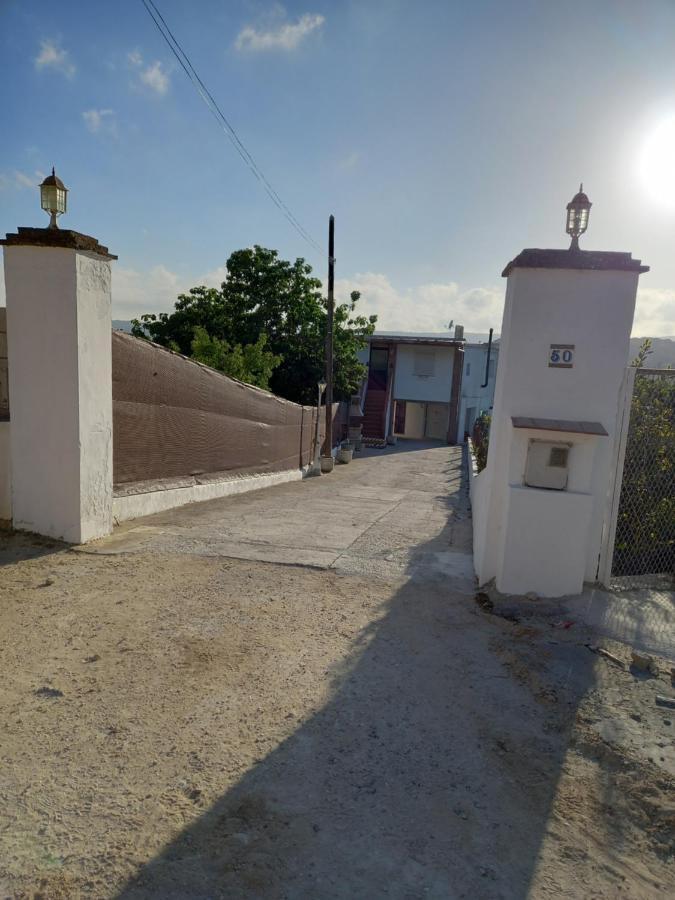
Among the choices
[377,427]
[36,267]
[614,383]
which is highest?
[36,267]

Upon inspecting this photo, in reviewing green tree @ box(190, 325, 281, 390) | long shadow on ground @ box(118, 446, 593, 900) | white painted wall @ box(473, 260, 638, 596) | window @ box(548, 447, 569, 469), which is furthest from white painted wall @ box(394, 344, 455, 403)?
long shadow on ground @ box(118, 446, 593, 900)

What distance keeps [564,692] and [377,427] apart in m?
27.2

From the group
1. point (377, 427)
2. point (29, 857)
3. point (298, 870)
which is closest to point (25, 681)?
point (29, 857)

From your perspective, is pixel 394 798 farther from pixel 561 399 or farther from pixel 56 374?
pixel 56 374

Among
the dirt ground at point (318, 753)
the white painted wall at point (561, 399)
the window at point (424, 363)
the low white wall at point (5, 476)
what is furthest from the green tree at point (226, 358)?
the window at point (424, 363)

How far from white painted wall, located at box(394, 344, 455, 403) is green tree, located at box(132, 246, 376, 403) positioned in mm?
10267

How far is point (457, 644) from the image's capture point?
12.6 feet

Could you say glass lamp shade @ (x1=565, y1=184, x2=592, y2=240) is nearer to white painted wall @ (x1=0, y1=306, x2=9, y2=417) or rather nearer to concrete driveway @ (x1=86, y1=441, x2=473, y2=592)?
concrete driveway @ (x1=86, y1=441, x2=473, y2=592)

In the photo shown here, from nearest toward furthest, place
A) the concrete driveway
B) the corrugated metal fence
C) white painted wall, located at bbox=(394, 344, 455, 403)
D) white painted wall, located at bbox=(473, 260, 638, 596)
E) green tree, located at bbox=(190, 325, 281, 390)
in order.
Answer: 1. white painted wall, located at bbox=(473, 260, 638, 596)
2. the concrete driveway
3. the corrugated metal fence
4. green tree, located at bbox=(190, 325, 281, 390)
5. white painted wall, located at bbox=(394, 344, 455, 403)

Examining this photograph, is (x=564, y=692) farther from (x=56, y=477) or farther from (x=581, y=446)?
(x=56, y=477)

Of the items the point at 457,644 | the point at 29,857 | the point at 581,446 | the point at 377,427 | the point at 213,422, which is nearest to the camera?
the point at 29,857

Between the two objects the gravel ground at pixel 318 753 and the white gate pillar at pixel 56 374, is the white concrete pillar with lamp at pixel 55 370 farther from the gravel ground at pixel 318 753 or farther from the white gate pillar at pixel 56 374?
the gravel ground at pixel 318 753

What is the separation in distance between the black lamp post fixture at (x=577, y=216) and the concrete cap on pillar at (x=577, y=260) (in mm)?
131

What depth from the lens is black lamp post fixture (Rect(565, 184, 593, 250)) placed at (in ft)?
14.6
